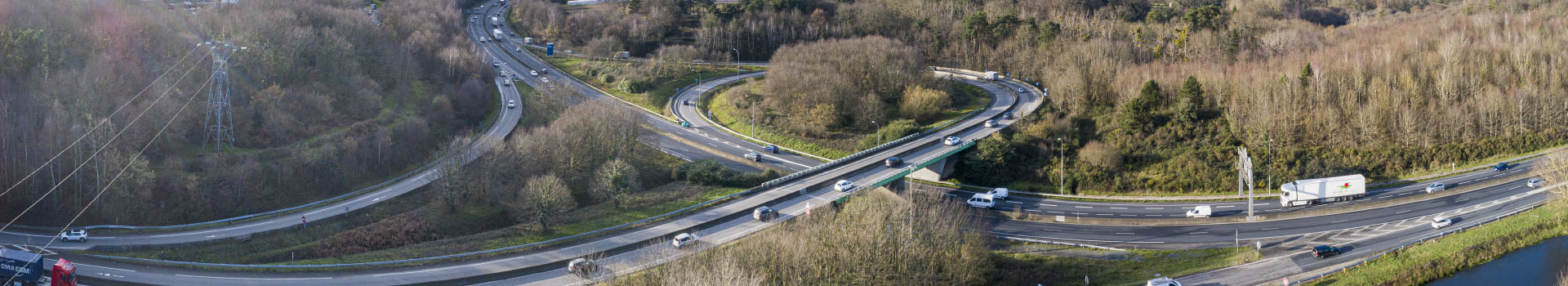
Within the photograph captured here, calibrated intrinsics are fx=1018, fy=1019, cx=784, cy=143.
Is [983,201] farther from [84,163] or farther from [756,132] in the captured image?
[84,163]

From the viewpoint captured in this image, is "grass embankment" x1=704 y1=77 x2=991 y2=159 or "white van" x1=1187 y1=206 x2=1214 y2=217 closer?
"white van" x1=1187 y1=206 x2=1214 y2=217

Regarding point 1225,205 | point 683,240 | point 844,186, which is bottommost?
point 1225,205

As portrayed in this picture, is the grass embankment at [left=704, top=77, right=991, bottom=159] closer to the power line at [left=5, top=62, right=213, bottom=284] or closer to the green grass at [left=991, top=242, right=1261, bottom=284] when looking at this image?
the green grass at [left=991, top=242, right=1261, bottom=284]

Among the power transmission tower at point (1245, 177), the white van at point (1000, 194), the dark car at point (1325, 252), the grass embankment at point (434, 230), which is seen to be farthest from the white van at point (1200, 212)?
the grass embankment at point (434, 230)

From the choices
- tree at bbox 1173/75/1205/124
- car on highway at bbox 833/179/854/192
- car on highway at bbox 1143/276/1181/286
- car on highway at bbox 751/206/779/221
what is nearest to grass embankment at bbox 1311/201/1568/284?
car on highway at bbox 1143/276/1181/286

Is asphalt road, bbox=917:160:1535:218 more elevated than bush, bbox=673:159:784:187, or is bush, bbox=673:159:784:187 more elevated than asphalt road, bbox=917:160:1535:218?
bush, bbox=673:159:784:187

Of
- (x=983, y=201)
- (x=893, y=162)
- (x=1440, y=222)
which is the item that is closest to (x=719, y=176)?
(x=893, y=162)

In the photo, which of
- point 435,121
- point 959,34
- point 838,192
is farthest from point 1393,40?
point 435,121

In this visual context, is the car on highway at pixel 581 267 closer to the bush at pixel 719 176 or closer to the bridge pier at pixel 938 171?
the bush at pixel 719 176
